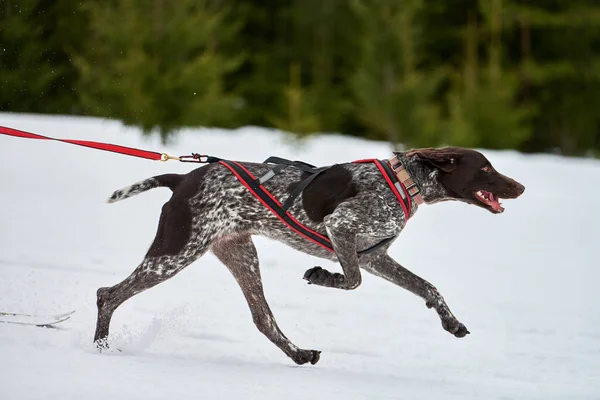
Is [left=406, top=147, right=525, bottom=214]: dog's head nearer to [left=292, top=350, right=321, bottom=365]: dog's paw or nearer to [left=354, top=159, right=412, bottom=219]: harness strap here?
[left=354, top=159, right=412, bottom=219]: harness strap

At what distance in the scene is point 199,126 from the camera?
14602 mm

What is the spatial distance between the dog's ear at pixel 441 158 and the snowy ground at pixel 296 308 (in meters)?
1.18

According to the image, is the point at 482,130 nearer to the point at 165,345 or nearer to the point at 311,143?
the point at 311,143

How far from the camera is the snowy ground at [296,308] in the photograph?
15.2ft

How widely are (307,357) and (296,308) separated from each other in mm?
1428

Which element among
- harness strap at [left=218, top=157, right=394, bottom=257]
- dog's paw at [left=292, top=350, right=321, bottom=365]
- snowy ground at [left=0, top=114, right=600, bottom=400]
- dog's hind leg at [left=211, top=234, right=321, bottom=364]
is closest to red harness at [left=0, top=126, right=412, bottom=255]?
harness strap at [left=218, top=157, right=394, bottom=257]

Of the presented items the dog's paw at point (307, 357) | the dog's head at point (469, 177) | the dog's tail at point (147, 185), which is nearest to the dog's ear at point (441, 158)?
the dog's head at point (469, 177)

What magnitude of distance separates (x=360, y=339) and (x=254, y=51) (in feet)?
69.2

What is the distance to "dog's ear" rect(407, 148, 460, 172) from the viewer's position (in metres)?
5.29

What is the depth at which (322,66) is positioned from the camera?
23828 mm

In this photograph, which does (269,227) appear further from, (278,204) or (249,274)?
(249,274)

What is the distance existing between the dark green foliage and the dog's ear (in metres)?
9.02

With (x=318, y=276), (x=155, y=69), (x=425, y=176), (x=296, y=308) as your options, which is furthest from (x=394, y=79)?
→ (x=318, y=276)

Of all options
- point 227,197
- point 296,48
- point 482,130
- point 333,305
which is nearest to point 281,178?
point 227,197
